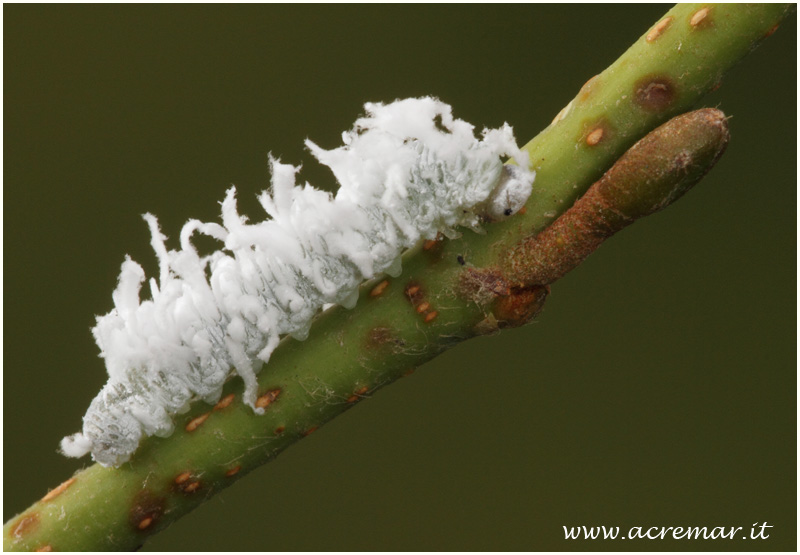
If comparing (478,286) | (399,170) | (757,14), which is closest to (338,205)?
(399,170)

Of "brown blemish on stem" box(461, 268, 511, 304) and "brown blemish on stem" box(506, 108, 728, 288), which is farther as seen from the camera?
"brown blemish on stem" box(461, 268, 511, 304)

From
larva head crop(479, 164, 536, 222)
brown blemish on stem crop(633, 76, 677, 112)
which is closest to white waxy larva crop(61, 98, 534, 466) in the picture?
larva head crop(479, 164, 536, 222)

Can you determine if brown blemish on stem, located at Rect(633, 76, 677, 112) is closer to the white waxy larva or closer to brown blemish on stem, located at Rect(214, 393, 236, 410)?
the white waxy larva

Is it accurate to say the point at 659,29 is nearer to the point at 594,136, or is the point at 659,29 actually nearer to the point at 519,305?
the point at 594,136

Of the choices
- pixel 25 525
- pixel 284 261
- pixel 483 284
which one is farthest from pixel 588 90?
pixel 25 525

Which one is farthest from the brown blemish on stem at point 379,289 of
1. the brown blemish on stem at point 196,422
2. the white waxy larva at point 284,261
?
the brown blemish on stem at point 196,422
